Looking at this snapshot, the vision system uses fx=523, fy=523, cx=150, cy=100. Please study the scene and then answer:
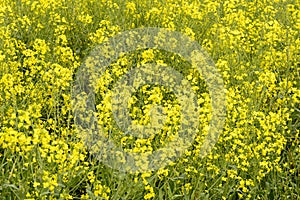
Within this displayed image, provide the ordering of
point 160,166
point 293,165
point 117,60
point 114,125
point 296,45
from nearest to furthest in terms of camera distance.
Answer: point 160,166, point 114,125, point 293,165, point 117,60, point 296,45

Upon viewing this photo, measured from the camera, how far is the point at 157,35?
15.4ft

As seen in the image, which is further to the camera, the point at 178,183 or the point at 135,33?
the point at 135,33

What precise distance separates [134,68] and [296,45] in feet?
4.79

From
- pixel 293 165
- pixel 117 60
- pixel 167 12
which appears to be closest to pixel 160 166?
pixel 293 165

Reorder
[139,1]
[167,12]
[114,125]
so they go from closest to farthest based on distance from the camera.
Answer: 1. [114,125]
2. [167,12]
3. [139,1]

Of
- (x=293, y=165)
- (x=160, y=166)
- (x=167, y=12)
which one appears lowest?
(x=293, y=165)

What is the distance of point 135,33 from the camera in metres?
4.71

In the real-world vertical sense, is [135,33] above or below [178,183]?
above

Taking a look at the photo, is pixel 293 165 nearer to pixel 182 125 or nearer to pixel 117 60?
pixel 182 125

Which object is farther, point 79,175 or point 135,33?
point 135,33

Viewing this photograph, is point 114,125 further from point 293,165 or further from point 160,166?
point 293,165

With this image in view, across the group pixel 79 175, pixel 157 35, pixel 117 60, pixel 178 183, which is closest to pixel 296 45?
pixel 157 35

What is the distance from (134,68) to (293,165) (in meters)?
1.50

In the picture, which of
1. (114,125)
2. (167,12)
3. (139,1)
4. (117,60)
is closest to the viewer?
(114,125)
